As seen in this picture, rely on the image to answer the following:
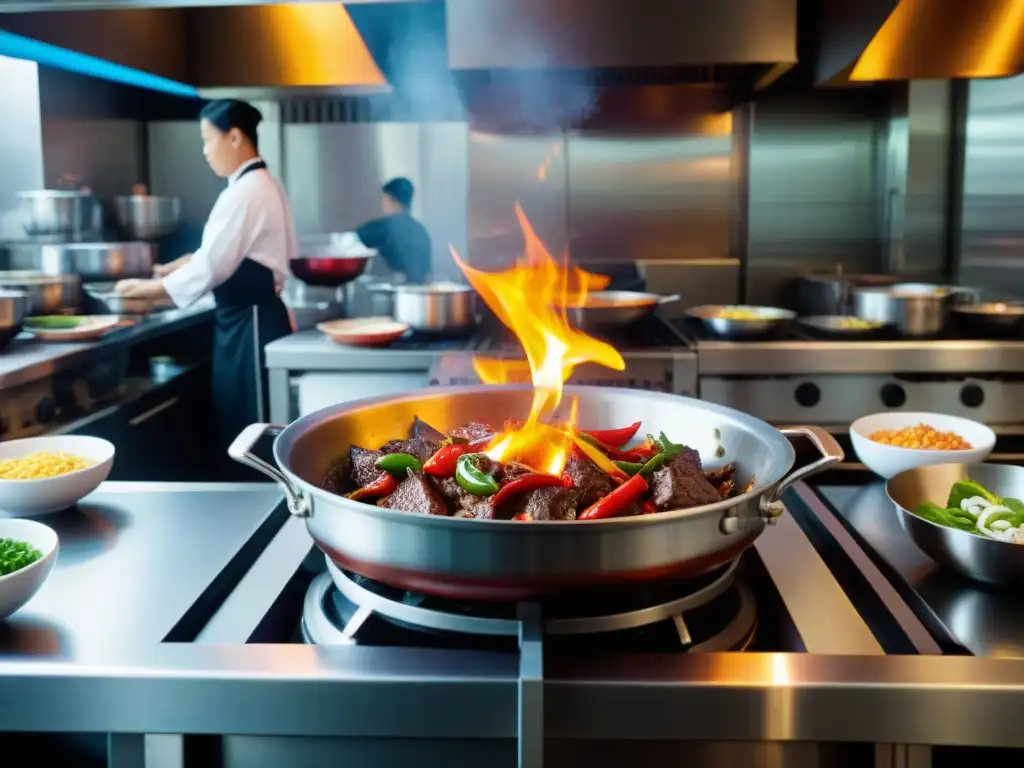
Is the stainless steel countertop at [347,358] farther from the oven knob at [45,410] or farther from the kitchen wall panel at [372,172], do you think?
the kitchen wall panel at [372,172]

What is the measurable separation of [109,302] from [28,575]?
276 cm

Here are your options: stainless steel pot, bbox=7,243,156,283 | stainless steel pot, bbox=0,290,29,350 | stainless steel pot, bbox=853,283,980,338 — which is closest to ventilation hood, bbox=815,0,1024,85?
stainless steel pot, bbox=853,283,980,338

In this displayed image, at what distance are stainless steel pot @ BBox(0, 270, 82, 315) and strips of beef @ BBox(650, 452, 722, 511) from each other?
9.23ft

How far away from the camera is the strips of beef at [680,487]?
107 centimetres

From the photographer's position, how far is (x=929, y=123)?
385cm

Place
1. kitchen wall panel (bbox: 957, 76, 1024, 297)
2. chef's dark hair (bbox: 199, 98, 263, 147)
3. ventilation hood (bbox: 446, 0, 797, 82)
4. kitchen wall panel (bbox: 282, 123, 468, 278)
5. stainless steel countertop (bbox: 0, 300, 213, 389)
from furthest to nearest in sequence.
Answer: kitchen wall panel (bbox: 282, 123, 468, 278), chef's dark hair (bbox: 199, 98, 263, 147), kitchen wall panel (bbox: 957, 76, 1024, 297), ventilation hood (bbox: 446, 0, 797, 82), stainless steel countertop (bbox: 0, 300, 213, 389)

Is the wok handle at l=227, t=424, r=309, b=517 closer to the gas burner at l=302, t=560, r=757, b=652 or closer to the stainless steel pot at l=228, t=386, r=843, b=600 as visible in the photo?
the stainless steel pot at l=228, t=386, r=843, b=600

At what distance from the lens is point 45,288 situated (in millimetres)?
3316

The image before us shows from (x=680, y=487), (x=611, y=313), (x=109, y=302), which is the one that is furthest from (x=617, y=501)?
(x=109, y=302)

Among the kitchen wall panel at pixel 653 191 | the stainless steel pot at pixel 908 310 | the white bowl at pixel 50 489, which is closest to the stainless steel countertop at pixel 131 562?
the white bowl at pixel 50 489

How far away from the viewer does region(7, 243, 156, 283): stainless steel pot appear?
3.65 metres

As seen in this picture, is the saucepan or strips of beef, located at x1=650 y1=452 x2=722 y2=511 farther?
the saucepan

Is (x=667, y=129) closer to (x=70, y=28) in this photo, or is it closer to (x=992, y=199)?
(x=992, y=199)

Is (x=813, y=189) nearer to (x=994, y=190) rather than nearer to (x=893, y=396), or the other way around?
(x=994, y=190)
